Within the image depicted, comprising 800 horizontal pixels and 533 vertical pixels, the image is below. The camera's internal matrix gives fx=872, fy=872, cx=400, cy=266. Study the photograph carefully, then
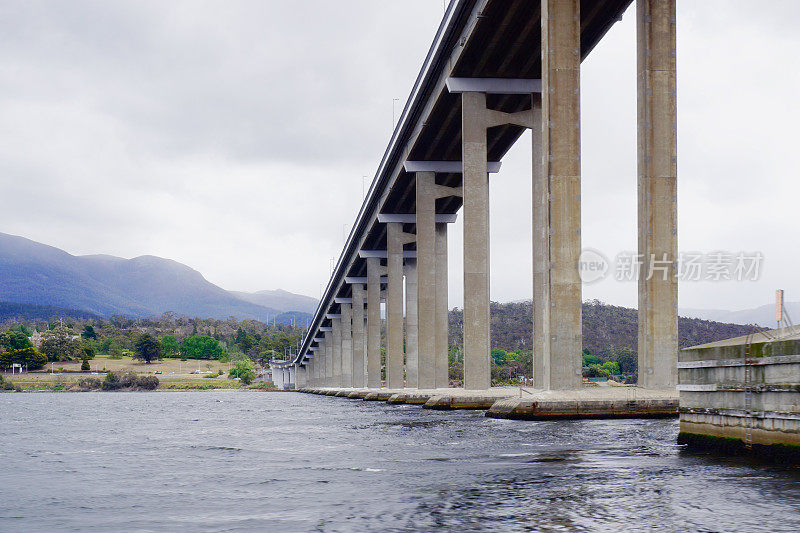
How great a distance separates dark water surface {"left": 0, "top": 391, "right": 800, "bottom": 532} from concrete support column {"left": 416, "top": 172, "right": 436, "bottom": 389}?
36064mm

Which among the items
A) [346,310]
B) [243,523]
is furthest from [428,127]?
[346,310]

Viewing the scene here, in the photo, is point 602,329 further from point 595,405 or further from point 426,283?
point 595,405

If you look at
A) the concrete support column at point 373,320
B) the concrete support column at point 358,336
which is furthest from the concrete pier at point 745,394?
the concrete support column at point 358,336

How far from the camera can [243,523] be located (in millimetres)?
9930

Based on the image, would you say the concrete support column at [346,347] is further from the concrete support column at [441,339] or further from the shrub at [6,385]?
the shrub at [6,385]

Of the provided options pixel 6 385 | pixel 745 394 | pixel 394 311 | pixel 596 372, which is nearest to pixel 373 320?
pixel 394 311

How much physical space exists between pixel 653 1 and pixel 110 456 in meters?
23.3

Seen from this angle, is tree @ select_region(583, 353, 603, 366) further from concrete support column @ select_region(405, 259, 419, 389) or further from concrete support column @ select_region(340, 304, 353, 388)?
concrete support column @ select_region(405, 259, 419, 389)

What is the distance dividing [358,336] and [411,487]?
303 ft

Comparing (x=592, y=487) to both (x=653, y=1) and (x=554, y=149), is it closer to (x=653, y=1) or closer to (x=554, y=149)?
(x=554, y=149)

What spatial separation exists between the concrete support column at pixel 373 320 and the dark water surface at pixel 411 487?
67.8 m

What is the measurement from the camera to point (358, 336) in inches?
4119

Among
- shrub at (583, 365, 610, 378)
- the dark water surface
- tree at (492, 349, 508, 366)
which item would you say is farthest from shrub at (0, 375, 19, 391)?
the dark water surface

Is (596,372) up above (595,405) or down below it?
below
